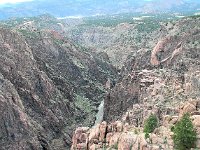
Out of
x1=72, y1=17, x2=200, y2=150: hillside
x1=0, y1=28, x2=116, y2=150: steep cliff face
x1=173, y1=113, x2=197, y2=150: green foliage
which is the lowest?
x1=0, y1=28, x2=116, y2=150: steep cliff face

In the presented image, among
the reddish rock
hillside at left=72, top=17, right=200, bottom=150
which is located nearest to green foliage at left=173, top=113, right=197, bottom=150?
hillside at left=72, top=17, right=200, bottom=150

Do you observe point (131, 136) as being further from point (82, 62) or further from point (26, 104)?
point (82, 62)

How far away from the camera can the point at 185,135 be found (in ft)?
163

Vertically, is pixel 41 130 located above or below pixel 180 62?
below

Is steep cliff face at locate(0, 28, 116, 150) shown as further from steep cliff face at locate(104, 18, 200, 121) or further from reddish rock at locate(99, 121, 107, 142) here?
reddish rock at locate(99, 121, 107, 142)

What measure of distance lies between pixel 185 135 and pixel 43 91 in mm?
76492

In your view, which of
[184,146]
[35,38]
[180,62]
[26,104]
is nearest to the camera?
[184,146]

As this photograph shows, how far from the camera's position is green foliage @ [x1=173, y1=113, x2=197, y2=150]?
164ft

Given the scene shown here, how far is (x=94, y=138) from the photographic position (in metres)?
61.1

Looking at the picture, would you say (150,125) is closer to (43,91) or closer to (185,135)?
(185,135)

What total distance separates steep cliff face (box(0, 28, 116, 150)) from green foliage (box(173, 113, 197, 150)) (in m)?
52.1

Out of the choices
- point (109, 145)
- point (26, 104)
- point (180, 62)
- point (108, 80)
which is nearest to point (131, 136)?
point (109, 145)

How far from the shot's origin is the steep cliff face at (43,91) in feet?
336

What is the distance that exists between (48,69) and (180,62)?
46.8m
